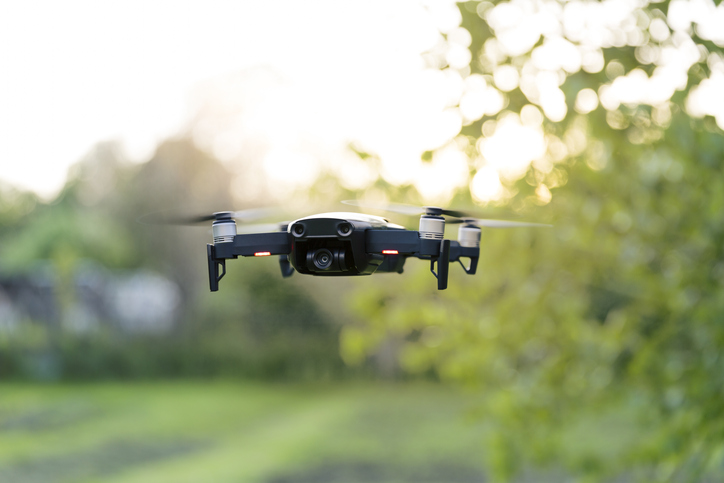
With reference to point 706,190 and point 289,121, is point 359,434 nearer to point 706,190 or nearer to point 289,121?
point 289,121

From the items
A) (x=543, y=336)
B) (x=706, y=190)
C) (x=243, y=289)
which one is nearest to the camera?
(x=706, y=190)

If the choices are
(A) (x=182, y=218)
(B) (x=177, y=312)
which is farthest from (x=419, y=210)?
(B) (x=177, y=312)

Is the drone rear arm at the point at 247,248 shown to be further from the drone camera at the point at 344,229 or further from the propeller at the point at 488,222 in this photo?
the propeller at the point at 488,222

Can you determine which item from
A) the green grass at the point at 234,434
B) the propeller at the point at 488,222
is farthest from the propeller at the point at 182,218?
the green grass at the point at 234,434

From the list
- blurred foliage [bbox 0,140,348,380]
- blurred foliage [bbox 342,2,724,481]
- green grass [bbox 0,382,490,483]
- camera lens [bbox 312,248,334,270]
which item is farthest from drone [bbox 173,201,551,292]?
blurred foliage [bbox 0,140,348,380]

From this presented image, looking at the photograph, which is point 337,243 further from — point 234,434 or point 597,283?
point 234,434

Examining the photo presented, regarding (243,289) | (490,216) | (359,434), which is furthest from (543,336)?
(243,289)

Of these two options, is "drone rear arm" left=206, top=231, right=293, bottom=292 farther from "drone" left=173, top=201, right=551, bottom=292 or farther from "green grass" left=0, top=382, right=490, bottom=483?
"green grass" left=0, top=382, right=490, bottom=483

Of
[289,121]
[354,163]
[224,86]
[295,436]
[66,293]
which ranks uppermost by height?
[224,86]
